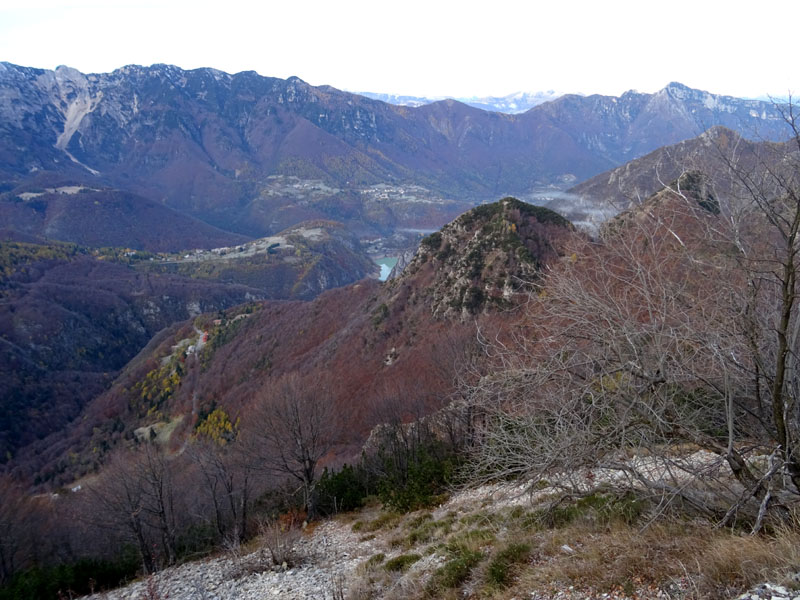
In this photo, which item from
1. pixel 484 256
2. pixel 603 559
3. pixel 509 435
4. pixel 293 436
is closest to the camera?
pixel 603 559

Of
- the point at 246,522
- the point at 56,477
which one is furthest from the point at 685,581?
the point at 56,477

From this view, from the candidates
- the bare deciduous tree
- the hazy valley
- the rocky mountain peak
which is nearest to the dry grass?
the hazy valley

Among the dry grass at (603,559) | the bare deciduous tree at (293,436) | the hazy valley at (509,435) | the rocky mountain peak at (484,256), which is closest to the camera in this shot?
the dry grass at (603,559)

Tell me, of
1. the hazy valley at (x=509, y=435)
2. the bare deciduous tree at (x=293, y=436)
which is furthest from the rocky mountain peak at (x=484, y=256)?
the bare deciduous tree at (x=293, y=436)

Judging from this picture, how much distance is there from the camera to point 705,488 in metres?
6.26

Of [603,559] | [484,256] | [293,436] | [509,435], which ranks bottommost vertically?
[293,436]

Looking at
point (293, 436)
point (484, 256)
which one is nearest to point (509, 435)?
point (293, 436)

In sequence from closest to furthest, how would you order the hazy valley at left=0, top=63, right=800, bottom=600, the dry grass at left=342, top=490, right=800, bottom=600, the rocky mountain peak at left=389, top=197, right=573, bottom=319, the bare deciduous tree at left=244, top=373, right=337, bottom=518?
the dry grass at left=342, top=490, right=800, bottom=600
the hazy valley at left=0, top=63, right=800, bottom=600
the bare deciduous tree at left=244, top=373, right=337, bottom=518
the rocky mountain peak at left=389, top=197, right=573, bottom=319

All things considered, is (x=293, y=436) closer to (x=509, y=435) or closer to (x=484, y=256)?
(x=509, y=435)

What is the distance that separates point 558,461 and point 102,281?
165m

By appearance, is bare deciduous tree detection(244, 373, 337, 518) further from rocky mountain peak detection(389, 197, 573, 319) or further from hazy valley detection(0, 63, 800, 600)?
rocky mountain peak detection(389, 197, 573, 319)

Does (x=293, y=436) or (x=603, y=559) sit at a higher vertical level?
(x=603, y=559)

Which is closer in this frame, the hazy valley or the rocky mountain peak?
the hazy valley

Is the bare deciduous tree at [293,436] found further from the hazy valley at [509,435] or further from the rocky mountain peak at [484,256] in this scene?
the rocky mountain peak at [484,256]
